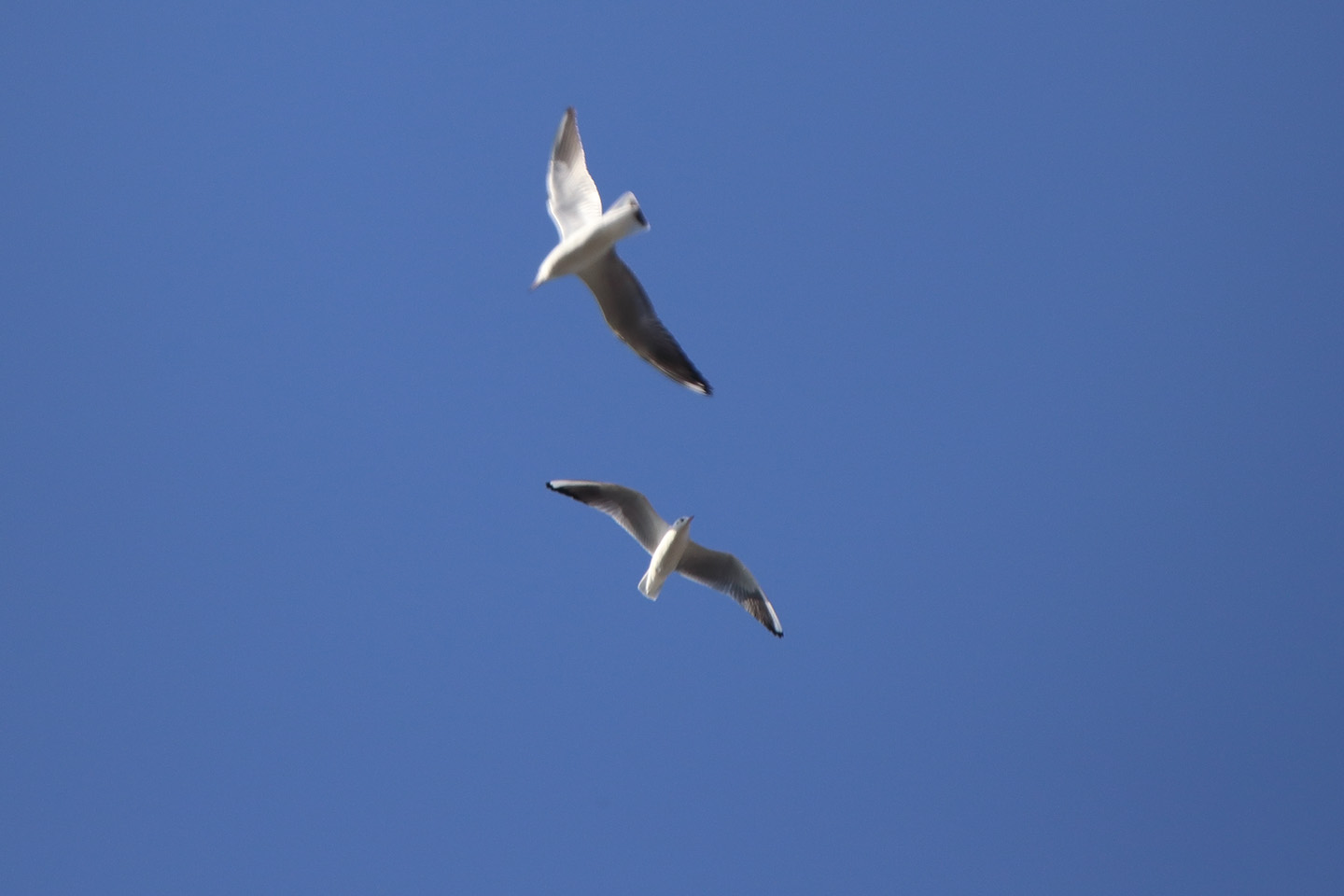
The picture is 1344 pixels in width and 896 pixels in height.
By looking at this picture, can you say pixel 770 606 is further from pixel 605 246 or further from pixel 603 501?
pixel 605 246

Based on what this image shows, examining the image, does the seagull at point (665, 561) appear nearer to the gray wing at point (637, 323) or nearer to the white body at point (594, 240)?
the gray wing at point (637, 323)

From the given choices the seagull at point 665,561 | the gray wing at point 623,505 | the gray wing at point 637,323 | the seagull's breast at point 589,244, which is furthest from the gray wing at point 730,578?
the seagull's breast at point 589,244

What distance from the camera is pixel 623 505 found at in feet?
32.0

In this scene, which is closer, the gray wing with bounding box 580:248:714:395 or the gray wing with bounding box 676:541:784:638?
the gray wing with bounding box 580:248:714:395

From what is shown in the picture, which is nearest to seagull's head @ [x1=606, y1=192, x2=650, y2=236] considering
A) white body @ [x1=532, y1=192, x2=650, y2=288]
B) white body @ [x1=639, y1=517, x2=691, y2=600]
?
white body @ [x1=532, y1=192, x2=650, y2=288]

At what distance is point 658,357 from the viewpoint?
905 cm

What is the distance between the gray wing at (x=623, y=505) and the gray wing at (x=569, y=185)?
174 centimetres

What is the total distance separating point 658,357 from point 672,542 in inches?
47.7

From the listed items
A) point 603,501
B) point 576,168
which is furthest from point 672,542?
point 576,168

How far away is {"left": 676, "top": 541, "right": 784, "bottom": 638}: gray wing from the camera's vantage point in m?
9.79

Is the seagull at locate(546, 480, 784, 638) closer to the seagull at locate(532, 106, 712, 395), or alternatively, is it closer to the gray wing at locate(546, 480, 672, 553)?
the gray wing at locate(546, 480, 672, 553)

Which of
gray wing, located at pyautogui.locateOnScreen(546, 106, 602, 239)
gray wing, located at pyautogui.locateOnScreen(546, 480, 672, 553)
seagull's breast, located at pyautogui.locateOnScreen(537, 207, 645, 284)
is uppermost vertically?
gray wing, located at pyautogui.locateOnScreen(546, 106, 602, 239)

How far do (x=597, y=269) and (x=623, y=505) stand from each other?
5.83ft

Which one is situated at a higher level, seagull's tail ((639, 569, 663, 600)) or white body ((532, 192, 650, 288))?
white body ((532, 192, 650, 288))
